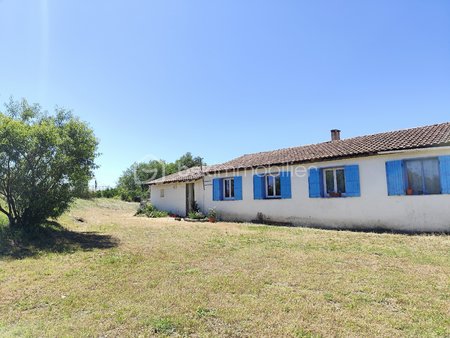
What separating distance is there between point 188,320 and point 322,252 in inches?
204

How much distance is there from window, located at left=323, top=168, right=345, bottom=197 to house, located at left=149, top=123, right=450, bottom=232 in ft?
0.14

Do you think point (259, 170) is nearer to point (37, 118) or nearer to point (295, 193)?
point (295, 193)

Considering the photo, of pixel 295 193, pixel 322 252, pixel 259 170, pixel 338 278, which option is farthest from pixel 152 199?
pixel 338 278

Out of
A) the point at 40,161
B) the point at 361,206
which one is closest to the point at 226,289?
the point at 40,161

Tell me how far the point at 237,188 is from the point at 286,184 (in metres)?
3.35

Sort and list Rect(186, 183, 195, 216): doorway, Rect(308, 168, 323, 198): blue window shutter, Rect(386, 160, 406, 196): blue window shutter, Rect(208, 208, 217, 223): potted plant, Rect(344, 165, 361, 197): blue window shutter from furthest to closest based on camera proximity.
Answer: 1. Rect(186, 183, 195, 216): doorway
2. Rect(208, 208, 217, 223): potted plant
3. Rect(308, 168, 323, 198): blue window shutter
4. Rect(344, 165, 361, 197): blue window shutter
5. Rect(386, 160, 406, 196): blue window shutter

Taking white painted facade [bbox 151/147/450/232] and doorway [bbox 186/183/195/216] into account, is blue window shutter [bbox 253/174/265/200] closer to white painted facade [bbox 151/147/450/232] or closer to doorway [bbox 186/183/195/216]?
white painted facade [bbox 151/147/450/232]

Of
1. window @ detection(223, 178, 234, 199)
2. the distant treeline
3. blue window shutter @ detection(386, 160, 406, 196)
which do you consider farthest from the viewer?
the distant treeline

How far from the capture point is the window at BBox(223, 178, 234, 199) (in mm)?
18844

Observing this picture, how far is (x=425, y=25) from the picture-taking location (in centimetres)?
1102

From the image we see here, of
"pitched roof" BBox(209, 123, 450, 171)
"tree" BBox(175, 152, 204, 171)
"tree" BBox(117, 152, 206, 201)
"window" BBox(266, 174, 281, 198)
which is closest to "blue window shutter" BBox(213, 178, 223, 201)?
"pitched roof" BBox(209, 123, 450, 171)

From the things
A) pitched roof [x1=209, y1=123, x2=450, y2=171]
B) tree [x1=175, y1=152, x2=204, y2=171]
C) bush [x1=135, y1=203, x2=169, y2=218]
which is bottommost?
bush [x1=135, y1=203, x2=169, y2=218]

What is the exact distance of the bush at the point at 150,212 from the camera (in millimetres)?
22703

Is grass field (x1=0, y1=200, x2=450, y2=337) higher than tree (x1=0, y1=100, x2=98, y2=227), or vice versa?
tree (x1=0, y1=100, x2=98, y2=227)
